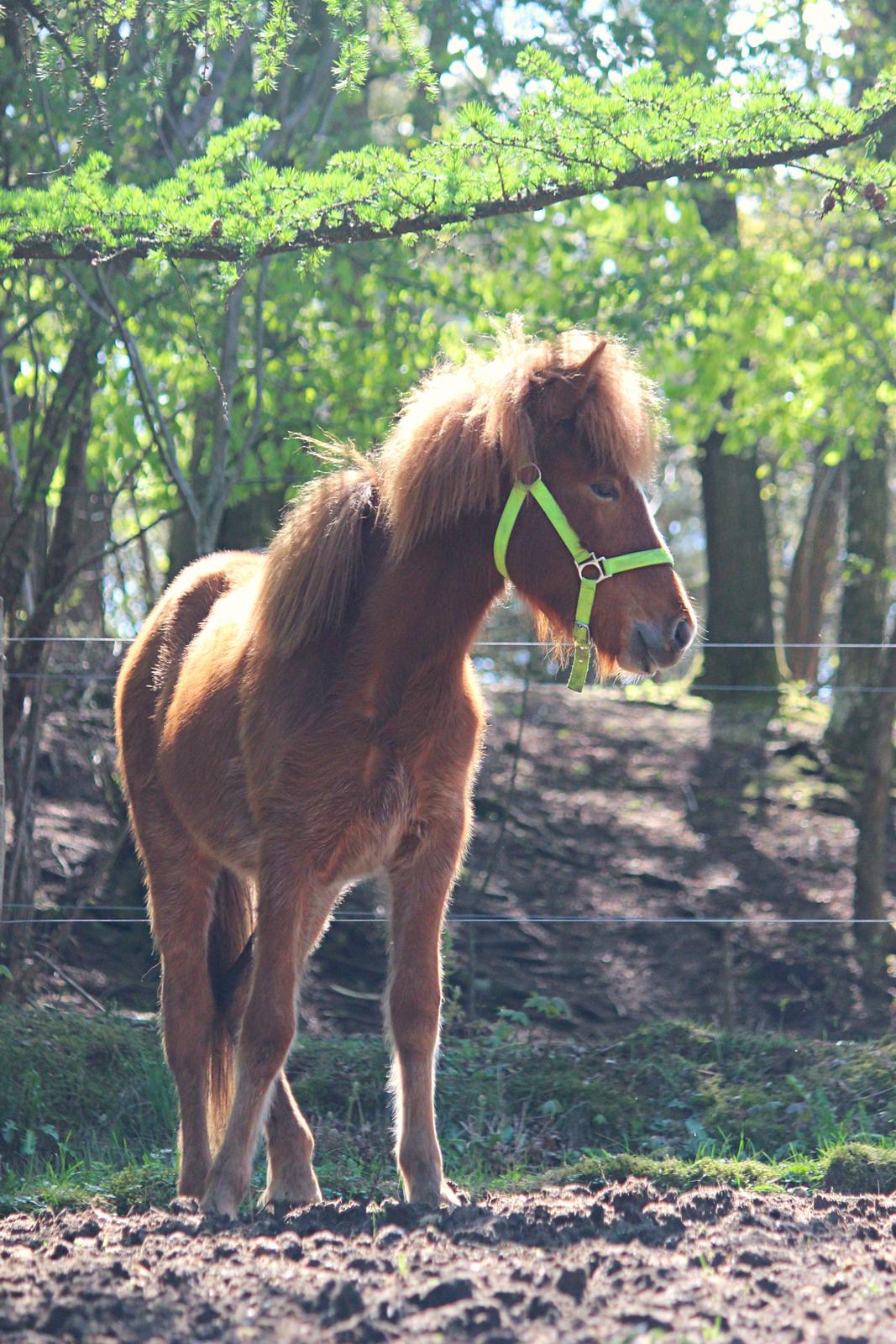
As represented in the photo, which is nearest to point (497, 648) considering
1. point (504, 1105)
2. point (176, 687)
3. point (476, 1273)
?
point (504, 1105)

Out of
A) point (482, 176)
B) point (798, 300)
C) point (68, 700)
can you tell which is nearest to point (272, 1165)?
point (482, 176)

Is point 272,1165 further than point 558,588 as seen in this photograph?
Yes

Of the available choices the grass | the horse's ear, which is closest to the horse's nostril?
the horse's ear

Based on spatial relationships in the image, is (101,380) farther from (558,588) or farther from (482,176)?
(558,588)

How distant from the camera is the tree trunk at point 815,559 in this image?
1366 centimetres

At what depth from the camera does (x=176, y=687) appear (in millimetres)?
4590

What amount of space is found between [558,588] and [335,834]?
3.19 ft

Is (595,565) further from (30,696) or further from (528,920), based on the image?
(30,696)

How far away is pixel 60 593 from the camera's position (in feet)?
21.2

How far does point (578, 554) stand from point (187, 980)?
2.03 metres

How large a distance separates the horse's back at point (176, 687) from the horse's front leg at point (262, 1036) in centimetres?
69

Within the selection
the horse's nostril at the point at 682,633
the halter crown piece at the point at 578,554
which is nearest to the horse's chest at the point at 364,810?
the halter crown piece at the point at 578,554

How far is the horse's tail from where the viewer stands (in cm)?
431

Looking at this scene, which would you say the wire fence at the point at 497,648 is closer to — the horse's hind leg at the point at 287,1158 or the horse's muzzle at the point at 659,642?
the horse's muzzle at the point at 659,642
